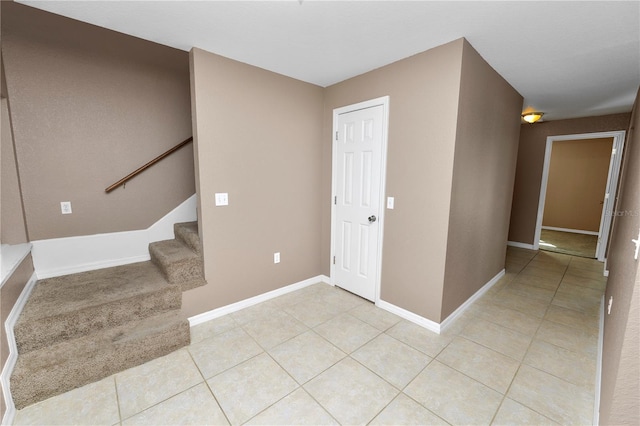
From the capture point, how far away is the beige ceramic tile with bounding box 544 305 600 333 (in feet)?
8.29

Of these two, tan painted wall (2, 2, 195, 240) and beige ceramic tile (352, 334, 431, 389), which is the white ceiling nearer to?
tan painted wall (2, 2, 195, 240)

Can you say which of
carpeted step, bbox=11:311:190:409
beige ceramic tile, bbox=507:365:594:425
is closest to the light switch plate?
carpeted step, bbox=11:311:190:409

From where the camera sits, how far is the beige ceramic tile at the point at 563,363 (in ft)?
6.16

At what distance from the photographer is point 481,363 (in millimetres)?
2023

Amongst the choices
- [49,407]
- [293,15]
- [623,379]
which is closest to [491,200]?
[623,379]

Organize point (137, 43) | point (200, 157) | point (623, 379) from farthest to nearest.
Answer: point (137, 43), point (200, 157), point (623, 379)

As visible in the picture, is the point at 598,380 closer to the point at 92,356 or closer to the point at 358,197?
the point at 358,197

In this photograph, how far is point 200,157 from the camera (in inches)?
92.4

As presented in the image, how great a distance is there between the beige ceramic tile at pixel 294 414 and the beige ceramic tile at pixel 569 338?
209 cm

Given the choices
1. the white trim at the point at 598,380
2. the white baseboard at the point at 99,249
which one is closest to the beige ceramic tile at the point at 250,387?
the white trim at the point at 598,380

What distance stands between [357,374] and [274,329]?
89 cm

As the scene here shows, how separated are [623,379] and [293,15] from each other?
8.43 feet

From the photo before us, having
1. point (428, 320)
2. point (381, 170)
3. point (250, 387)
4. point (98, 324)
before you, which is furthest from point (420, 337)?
point (98, 324)

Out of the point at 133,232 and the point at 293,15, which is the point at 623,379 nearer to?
the point at 293,15
